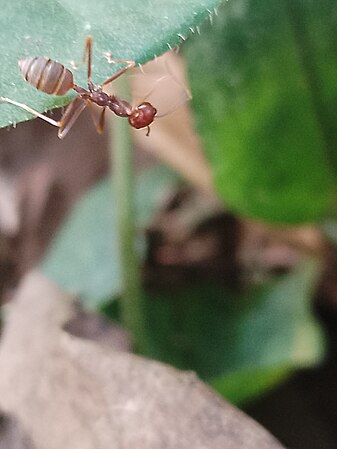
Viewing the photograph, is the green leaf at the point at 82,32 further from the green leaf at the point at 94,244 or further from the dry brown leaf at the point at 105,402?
the green leaf at the point at 94,244

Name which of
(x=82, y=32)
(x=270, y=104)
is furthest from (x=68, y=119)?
(x=82, y=32)

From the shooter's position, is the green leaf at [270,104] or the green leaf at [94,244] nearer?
the green leaf at [270,104]

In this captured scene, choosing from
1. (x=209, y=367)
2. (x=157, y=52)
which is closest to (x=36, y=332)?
(x=209, y=367)

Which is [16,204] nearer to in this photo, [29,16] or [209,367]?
[209,367]

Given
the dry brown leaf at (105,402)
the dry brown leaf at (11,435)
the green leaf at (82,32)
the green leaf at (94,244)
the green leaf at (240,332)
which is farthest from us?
the green leaf at (94,244)

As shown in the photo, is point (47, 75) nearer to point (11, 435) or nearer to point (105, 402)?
point (105, 402)

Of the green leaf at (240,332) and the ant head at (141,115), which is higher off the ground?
the ant head at (141,115)

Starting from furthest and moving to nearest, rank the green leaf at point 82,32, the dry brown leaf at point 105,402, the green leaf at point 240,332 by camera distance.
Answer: the green leaf at point 240,332 → the dry brown leaf at point 105,402 → the green leaf at point 82,32

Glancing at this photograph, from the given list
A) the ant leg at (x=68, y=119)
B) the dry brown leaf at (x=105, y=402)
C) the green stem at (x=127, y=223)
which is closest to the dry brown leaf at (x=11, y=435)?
the dry brown leaf at (x=105, y=402)
